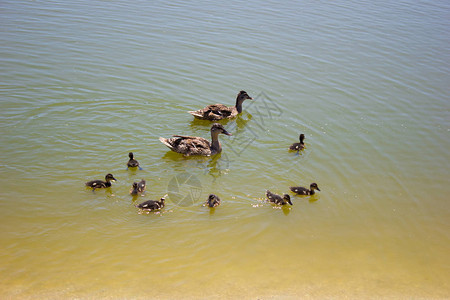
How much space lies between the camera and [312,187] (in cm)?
754

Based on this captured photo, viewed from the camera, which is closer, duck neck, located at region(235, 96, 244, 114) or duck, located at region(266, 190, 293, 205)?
duck, located at region(266, 190, 293, 205)

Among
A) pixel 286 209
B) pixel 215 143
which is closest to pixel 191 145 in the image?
pixel 215 143

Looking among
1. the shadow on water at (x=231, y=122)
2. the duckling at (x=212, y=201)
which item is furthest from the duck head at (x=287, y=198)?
the shadow on water at (x=231, y=122)

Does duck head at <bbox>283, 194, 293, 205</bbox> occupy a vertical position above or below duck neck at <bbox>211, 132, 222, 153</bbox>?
below

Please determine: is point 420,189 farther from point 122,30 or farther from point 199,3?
point 199,3

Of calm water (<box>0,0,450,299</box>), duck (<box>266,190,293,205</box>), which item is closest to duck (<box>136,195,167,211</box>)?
calm water (<box>0,0,450,299</box>)

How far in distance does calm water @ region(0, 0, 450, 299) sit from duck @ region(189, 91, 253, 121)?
282 millimetres

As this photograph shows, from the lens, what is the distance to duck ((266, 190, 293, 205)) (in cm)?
715

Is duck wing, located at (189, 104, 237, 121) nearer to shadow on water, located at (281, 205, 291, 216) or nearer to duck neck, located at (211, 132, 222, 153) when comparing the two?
duck neck, located at (211, 132, 222, 153)

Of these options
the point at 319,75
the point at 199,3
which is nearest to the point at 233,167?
the point at 319,75

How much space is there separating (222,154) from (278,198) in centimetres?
224

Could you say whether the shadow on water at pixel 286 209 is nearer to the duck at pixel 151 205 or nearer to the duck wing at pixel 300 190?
the duck wing at pixel 300 190

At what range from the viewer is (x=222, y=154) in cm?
906

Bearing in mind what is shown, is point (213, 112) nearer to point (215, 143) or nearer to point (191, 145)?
point (215, 143)
